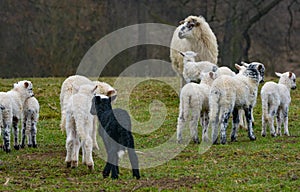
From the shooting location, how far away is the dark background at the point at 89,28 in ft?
90.2

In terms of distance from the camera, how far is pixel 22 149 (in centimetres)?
1130

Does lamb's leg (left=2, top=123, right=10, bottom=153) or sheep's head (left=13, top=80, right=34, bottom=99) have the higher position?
sheep's head (left=13, top=80, right=34, bottom=99)

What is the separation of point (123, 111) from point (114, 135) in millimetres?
490

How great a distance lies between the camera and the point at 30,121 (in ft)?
38.0

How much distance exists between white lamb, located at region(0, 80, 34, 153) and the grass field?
277mm

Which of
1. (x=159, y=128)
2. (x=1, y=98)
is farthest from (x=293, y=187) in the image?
(x=159, y=128)

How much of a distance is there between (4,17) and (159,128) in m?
16.0

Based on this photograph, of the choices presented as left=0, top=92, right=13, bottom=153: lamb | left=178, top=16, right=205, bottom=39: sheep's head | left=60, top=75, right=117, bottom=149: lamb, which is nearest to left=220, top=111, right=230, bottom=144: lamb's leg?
left=60, top=75, right=117, bottom=149: lamb

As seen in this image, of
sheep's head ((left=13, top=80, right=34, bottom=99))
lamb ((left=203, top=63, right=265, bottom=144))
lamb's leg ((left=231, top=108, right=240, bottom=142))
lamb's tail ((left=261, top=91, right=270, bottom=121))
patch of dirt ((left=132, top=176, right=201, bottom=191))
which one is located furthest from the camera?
lamb's tail ((left=261, top=91, right=270, bottom=121))

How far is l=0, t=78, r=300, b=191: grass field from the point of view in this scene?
821 cm

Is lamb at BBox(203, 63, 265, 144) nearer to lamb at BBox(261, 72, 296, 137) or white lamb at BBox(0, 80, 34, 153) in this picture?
lamb at BBox(261, 72, 296, 137)

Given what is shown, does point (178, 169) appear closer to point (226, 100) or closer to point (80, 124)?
point (80, 124)

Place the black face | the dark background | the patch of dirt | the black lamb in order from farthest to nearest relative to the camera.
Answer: the dark background < the black face < the black lamb < the patch of dirt

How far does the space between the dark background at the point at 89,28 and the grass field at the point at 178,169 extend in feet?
47.0
